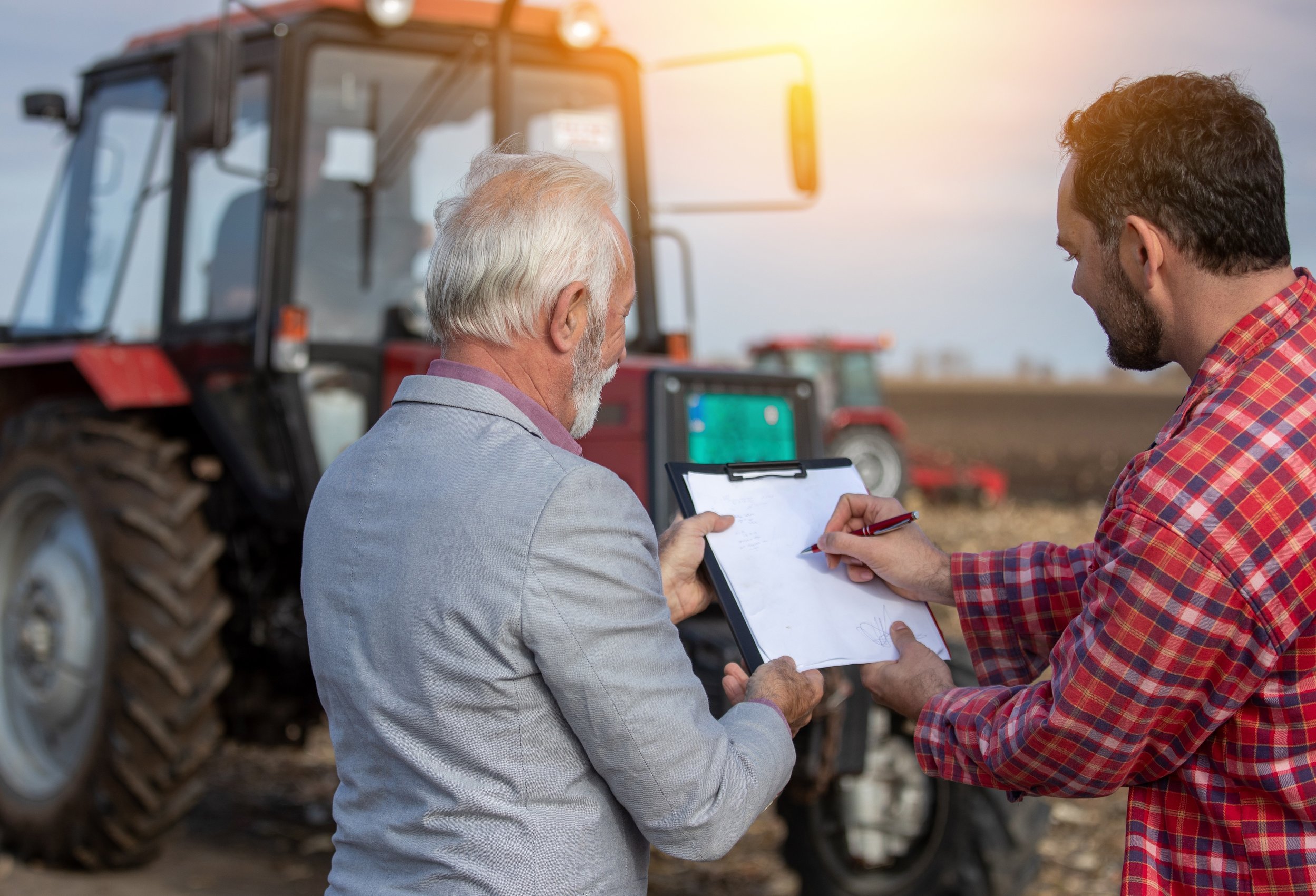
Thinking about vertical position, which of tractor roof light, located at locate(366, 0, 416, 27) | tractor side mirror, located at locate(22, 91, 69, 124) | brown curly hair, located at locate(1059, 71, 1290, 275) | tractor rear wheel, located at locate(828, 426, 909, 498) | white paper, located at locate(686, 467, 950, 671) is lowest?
tractor rear wheel, located at locate(828, 426, 909, 498)

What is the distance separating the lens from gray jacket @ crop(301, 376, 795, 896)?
1450 millimetres

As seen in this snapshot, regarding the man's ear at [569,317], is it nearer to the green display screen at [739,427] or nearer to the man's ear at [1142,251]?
the man's ear at [1142,251]

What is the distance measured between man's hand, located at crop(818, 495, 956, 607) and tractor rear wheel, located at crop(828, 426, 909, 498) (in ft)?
37.9

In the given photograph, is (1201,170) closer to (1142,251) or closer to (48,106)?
(1142,251)

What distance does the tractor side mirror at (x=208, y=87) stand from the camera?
3.64 meters

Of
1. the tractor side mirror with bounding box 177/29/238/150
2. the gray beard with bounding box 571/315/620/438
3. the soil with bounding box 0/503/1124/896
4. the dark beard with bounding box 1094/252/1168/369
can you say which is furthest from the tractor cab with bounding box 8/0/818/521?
the dark beard with bounding box 1094/252/1168/369

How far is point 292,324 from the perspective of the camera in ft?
13.5

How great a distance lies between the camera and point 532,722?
1.49 m

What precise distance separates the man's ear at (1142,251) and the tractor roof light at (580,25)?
Result: 125 inches

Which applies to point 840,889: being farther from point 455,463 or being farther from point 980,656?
point 455,463

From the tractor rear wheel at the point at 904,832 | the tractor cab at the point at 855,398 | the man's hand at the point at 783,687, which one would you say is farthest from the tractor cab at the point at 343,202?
the tractor cab at the point at 855,398

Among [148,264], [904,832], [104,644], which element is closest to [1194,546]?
[904,832]

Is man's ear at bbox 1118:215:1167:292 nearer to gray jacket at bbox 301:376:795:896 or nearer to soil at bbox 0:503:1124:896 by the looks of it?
gray jacket at bbox 301:376:795:896

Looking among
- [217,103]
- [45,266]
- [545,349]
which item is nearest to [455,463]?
[545,349]
